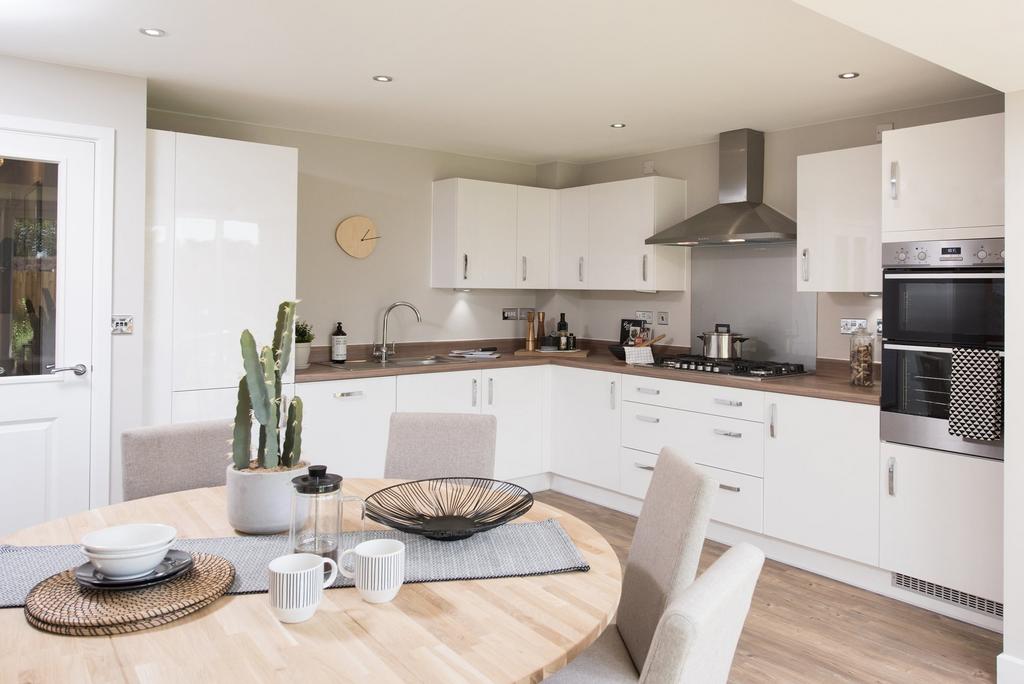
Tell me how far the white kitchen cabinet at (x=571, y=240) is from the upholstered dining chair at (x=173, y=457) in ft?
10.5

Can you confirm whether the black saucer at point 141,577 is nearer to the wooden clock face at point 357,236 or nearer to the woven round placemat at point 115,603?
the woven round placemat at point 115,603

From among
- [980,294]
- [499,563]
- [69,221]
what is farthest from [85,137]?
[980,294]

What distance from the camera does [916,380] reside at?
3244 millimetres

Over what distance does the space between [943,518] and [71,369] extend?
380 cm

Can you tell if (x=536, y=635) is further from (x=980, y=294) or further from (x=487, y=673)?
(x=980, y=294)

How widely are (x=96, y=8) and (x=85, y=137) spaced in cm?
86

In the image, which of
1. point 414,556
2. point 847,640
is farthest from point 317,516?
point 847,640

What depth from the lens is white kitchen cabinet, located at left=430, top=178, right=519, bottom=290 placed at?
16.5 feet

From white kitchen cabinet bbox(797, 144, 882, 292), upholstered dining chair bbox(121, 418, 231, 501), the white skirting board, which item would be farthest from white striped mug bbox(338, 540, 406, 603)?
white kitchen cabinet bbox(797, 144, 882, 292)

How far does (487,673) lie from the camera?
48.8 inches

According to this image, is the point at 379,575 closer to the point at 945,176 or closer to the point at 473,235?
the point at 945,176

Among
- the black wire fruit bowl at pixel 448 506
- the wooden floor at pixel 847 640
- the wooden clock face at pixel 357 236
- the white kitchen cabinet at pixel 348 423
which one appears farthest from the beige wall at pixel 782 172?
the black wire fruit bowl at pixel 448 506

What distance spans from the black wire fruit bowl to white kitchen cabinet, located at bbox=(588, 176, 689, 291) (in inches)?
115

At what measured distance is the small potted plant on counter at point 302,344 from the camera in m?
4.25
